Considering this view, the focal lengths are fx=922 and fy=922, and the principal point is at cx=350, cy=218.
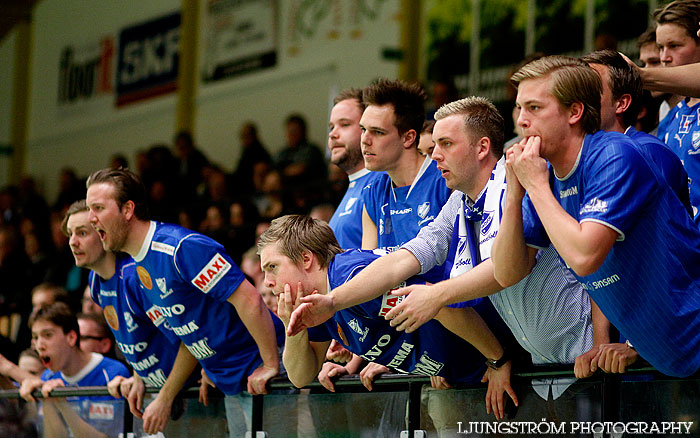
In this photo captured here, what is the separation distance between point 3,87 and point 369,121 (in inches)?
541

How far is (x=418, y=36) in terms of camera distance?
9.84 m

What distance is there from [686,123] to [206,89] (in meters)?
9.72

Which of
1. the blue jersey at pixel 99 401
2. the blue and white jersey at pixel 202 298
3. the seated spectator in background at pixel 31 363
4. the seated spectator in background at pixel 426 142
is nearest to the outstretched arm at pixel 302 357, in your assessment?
the blue and white jersey at pixel 202 298

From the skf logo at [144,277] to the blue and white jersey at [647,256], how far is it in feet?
7.63

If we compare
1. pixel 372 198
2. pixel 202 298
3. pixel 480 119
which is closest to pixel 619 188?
pixel 480 119

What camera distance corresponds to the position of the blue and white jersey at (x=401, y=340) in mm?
3150

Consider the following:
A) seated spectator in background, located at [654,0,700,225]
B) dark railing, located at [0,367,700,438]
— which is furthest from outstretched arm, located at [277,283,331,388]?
seated spectator in background, located at [654,0,700,225]

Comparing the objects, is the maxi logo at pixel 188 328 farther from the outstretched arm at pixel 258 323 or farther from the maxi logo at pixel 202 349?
the outstretched arm at pixel 258 323

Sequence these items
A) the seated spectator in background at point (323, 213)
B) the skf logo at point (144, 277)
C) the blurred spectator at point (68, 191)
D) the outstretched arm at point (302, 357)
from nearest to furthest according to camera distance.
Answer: the outstretched arm at point (302, 357), the skf logo at point (144, 277), the seated spectator in background at point (323, 213), the blurred spectator at point (68, 191)

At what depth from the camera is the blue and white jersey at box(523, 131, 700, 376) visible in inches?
97.7

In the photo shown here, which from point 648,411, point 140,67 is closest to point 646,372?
point 648,411

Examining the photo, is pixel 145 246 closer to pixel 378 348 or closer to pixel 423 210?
pixel 423 210

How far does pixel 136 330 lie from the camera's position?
14.8 feet

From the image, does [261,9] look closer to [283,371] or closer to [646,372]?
[283,371]
